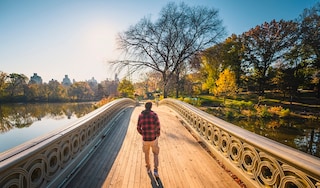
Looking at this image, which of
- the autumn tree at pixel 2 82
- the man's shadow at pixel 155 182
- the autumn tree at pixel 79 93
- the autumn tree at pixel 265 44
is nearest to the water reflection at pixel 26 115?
the autumn tree at pixel 2 82

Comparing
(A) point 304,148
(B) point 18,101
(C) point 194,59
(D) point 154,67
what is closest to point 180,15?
(C) point 194,59

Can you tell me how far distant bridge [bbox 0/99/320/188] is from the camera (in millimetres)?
2125

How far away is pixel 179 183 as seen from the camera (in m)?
3.15

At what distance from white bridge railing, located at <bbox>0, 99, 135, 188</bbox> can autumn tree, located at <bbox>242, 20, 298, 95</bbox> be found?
3493 centimetres

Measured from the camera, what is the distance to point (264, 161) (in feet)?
8.70

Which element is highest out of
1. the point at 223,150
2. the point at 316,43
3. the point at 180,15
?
the point at 180,15

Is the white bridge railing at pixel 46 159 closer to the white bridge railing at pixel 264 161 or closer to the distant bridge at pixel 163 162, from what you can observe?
the distant bridge at pixel 163 162

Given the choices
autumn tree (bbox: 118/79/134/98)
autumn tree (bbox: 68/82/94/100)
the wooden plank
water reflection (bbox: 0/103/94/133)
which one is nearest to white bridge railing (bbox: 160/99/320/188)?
the wooden plank

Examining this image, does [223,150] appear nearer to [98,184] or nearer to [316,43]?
[98,184]

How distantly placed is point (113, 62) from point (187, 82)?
854 inches

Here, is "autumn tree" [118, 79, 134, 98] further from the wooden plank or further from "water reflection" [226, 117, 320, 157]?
the wooden plank

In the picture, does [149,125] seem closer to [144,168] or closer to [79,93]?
[144,168]

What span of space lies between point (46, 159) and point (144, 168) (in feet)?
6.35

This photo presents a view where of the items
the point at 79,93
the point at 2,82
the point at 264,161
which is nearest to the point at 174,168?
the point at 264,161
